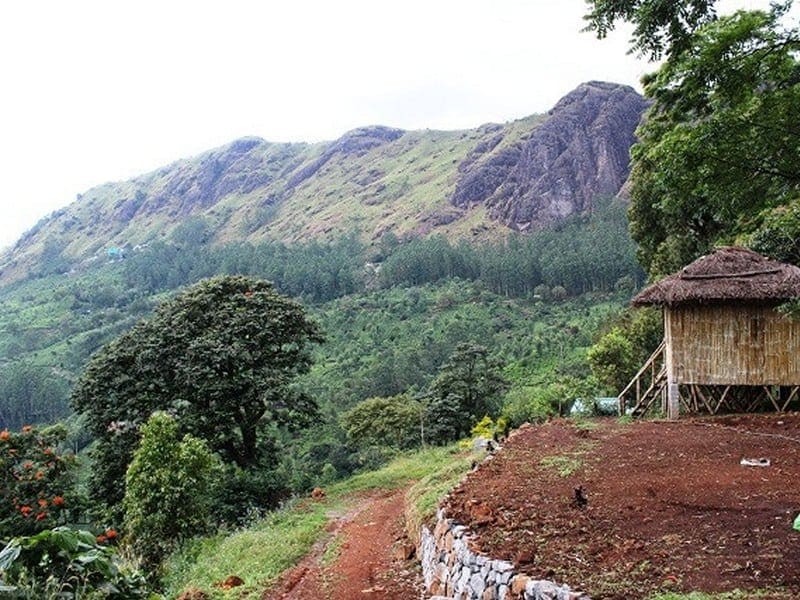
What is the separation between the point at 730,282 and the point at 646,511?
868cm

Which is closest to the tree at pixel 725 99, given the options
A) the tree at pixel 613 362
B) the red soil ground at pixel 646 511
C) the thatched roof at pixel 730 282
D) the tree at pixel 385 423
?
the red soil ground at pixel 646 511

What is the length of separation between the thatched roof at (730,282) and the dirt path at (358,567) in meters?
7.00

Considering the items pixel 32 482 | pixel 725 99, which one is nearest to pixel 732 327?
pixel 725 99

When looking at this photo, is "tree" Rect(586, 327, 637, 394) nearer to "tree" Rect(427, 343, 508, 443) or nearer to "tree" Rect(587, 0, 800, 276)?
"tree" Rect(427, 343, 508, 443)

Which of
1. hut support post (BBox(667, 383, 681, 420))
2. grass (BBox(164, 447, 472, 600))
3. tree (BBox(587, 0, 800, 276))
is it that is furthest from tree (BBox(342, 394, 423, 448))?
tree (BBox(587, 0, 800, 276))

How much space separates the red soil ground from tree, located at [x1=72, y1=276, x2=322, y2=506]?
8386 millimetres

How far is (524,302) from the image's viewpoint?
233 feet

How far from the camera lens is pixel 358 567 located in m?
9.45

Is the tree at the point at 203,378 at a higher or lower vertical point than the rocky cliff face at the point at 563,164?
lower

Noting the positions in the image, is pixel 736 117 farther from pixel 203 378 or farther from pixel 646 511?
pixel 203 378

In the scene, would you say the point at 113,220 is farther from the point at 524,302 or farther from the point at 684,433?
the point at 684,433

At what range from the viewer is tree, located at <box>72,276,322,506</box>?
1712cm

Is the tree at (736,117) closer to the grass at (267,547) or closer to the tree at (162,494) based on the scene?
the grass at (267,547)

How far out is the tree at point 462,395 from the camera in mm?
27094
